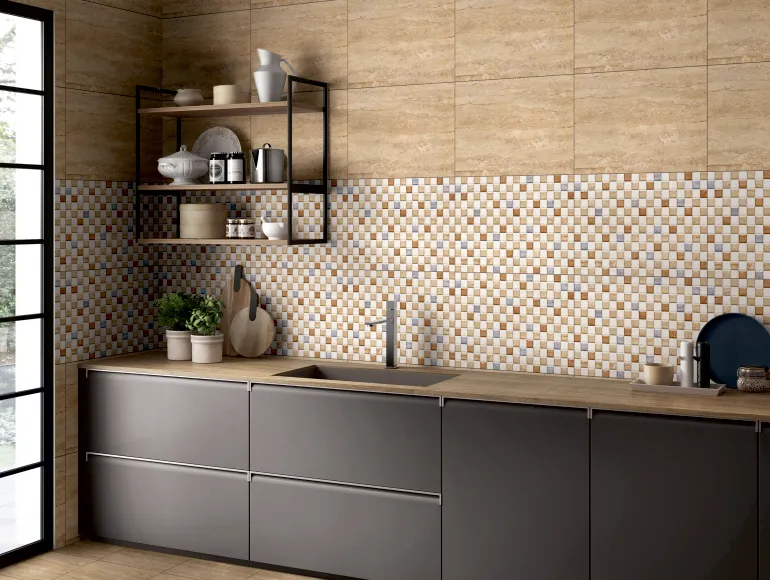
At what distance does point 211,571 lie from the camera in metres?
4.16

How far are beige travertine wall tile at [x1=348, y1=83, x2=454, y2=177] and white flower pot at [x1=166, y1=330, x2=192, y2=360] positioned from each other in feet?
3.46

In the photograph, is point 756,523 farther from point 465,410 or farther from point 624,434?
point 465,410

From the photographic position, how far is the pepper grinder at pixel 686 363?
370 centimetres

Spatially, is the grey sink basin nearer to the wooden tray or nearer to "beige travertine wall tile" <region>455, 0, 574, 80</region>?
the wooden tray

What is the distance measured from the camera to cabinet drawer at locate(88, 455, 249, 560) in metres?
4.21

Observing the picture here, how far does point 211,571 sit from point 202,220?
1567 mm

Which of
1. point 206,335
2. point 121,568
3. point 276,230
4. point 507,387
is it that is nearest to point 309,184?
point 276,230

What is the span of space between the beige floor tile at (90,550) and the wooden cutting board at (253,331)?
1.04 metres

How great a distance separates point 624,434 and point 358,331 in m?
1.45

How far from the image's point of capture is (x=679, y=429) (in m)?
3.40

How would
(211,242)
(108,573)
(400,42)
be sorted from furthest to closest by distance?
(211,242), (400,42), (108,573)

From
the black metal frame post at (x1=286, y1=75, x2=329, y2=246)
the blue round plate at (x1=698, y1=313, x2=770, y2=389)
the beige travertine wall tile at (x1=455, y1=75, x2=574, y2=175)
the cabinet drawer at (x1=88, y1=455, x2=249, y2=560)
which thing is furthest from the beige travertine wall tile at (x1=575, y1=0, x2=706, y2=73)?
the cabinet drawer at (x1=88, y1=455, x2=249, y2=560)

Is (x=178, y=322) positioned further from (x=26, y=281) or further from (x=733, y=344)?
(x=733, y=344)

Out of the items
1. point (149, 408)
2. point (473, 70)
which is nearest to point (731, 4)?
point (473, 70)
